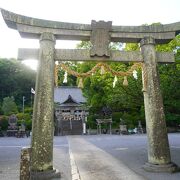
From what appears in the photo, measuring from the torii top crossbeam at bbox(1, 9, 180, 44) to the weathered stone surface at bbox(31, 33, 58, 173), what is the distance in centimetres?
40

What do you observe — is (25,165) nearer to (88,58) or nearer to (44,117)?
(44,117)

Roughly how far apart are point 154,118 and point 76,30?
4316 millimetres

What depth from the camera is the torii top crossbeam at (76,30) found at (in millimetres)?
8578

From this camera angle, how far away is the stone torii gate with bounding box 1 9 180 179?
25.7ft

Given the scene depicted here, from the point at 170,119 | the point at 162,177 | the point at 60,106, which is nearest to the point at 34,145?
the point at 162,177

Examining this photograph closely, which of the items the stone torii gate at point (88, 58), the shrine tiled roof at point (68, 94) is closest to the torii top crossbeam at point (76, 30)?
the stone torii gate at point (88, 58)

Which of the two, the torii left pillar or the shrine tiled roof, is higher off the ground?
the shrine tiled roof

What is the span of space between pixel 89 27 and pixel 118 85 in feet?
53.6

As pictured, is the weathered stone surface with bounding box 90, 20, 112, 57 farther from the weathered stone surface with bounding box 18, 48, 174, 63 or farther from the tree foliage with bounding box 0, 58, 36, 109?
the tree foliage with bounding box 0, 58, 36, 109

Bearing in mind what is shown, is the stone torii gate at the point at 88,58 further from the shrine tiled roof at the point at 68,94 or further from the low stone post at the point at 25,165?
the shrine tiled roof at the point at 68,94

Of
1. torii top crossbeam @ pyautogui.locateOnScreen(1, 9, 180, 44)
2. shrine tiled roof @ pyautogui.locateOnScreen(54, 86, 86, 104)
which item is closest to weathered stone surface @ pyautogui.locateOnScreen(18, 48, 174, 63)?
torii top crossbeam @ pyautogui.locateOnScreen(1, 9, 180, 44)

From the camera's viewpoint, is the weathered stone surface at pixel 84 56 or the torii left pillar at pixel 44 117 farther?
the weathered stone surface at pixel 84 56

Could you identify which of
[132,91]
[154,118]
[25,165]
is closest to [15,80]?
[132,91]

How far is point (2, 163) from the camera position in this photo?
1017 centimetres
